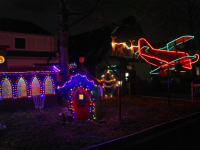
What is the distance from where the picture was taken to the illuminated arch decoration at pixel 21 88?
37.6ft

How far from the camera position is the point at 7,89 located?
36.9 ft

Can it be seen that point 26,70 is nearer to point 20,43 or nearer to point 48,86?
point 48,86

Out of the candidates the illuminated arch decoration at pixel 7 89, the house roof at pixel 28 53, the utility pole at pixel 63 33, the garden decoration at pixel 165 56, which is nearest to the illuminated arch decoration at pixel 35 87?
the illuminated arch decoration at pixel 7 89

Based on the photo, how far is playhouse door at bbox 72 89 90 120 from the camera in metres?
8.07

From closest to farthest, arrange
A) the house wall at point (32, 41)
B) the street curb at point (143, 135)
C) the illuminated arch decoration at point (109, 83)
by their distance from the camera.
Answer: the street curb at point (143, 135) → the illuminated arch decoration at point (109, 83) → the house wall at point (32, 41)

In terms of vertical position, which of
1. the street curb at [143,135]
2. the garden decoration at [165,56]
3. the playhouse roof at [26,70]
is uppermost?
the garden decoration at [165,56]

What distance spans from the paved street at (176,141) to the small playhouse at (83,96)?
3.00 m

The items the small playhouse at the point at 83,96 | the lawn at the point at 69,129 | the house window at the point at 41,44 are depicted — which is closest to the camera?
the lawn at the point at 69,129

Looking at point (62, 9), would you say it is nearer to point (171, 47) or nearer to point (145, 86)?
point (171, 47)

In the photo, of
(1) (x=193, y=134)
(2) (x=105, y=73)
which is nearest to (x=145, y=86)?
(2) (x=105, y=73)

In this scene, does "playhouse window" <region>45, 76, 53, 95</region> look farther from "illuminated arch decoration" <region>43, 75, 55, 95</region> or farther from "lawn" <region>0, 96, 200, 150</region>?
"lawn" <region>0, 96, 200, 150</region>

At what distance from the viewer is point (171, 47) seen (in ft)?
49.3

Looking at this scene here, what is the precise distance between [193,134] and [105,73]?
10764 mm

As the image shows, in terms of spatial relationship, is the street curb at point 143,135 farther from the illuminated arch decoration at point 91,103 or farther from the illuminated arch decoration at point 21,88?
the illuminated arch decoration at point 21,88
